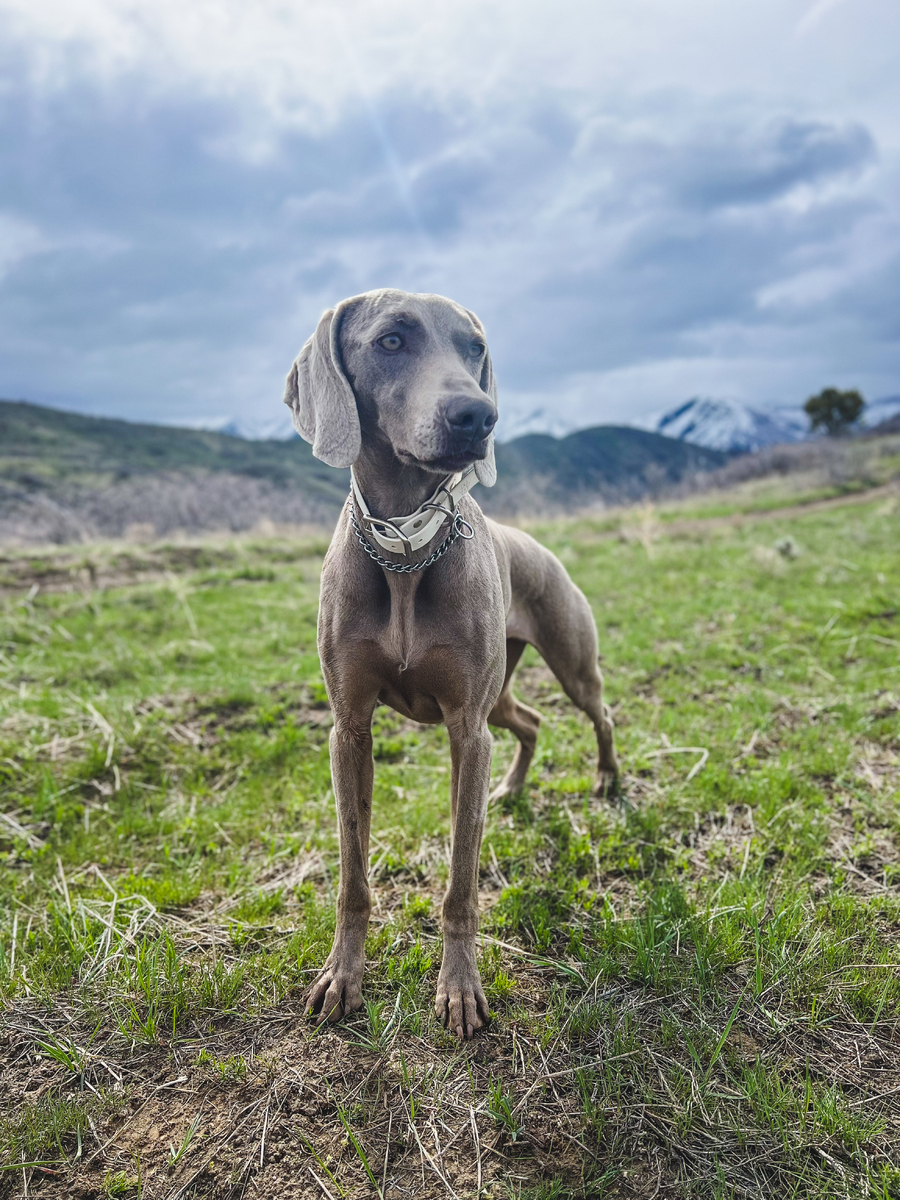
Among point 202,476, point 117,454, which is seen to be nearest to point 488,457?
point 202,476

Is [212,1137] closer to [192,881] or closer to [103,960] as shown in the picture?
[103,960]

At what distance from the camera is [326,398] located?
2.24 meters

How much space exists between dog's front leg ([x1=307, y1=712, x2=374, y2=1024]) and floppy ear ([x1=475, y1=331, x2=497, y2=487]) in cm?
101

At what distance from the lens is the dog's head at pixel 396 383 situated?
2.00 m

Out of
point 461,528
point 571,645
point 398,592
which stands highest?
point 461,528

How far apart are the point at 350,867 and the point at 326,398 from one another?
1692mm

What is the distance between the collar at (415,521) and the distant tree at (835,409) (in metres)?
62.7

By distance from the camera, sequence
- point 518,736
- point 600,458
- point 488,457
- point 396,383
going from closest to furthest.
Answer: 1. point 396,383
2. point 488,457
3. point 518,736
4. point 600,458

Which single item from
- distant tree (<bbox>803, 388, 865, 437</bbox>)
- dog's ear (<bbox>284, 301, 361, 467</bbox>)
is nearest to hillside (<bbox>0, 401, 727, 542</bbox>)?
distant tree (<bbox>803, 388, 865, 437</bbox>)

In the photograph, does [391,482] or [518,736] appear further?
[518,736]

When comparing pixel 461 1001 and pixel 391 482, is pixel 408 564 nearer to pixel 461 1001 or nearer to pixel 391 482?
pixel 391 482

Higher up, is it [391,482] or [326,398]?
[326,398]

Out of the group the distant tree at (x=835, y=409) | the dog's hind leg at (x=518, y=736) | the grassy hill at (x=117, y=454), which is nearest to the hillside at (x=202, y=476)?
the grassy hill at (x=117, y=454)

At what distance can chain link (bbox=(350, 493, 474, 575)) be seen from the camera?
2.27m
